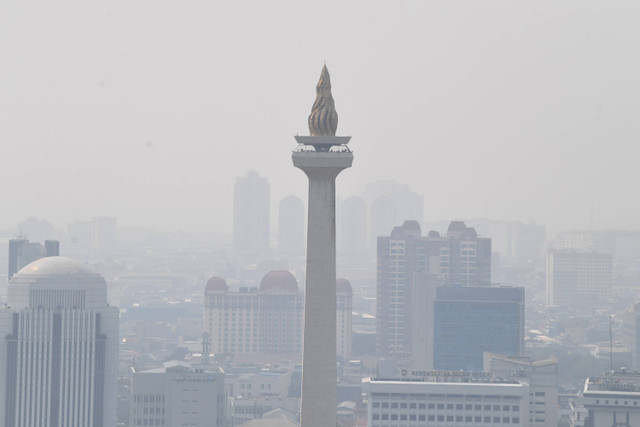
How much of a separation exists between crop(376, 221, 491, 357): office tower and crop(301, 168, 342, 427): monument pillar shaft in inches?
4666

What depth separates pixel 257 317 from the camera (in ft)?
561

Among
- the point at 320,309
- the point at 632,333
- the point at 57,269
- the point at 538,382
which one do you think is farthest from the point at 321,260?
the point at 632,333

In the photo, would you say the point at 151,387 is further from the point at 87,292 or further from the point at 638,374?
the point at 638,374

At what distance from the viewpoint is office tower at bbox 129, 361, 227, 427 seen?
9250 centimetres

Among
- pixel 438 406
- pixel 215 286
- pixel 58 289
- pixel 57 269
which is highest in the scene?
pixel 57 269

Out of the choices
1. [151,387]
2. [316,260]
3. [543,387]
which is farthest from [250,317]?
[316,260]

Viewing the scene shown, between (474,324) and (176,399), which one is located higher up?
(474,324)

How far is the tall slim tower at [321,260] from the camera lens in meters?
31.3

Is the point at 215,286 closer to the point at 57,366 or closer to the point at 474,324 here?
the point at 474,324

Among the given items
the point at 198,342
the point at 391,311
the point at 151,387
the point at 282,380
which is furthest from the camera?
the point at 198,342

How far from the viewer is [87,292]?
286ft

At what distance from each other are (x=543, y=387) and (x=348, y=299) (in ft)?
279

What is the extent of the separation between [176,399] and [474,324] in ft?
124

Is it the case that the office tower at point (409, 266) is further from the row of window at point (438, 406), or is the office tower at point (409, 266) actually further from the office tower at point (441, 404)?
the row of window at point (438, 406)
